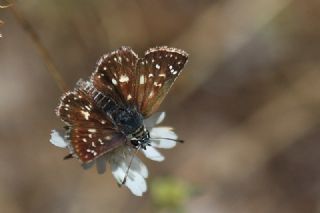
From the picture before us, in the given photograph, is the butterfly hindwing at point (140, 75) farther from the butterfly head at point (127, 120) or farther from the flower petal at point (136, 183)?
the flower petal at point (136, 183)

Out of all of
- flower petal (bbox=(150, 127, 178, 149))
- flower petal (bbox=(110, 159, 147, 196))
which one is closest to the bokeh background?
flower petal (bbox=(150, 127, 178, 149))

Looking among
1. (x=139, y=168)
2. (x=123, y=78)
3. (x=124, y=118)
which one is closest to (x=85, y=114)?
(x=124, y=118)

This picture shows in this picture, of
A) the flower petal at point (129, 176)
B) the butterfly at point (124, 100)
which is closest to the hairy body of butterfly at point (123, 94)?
the butterfly at point (124, 100)

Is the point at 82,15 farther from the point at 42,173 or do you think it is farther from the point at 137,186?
the point at 137,186

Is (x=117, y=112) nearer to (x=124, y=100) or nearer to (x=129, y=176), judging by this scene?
(x=124, y=100)

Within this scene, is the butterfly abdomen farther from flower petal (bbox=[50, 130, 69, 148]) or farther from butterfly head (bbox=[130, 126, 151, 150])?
flower petal (bbox=[50, 130, 69, 148])

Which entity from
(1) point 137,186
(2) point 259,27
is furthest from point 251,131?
(1) point 137,186
